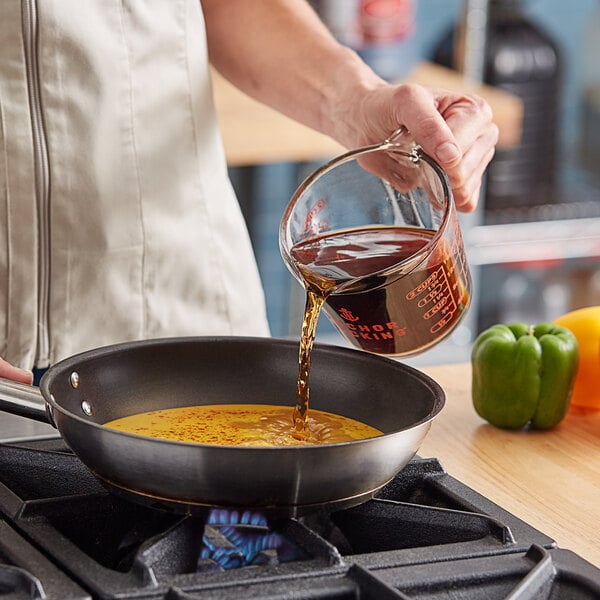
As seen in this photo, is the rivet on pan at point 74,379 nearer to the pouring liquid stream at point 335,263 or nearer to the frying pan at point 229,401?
the frying pan at point 229,401

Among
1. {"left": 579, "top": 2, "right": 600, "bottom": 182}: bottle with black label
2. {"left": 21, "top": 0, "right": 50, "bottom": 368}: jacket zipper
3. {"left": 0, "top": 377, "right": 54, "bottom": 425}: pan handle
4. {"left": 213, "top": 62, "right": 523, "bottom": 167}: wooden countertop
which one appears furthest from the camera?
{"left": 579, "top": 2, "right": 600, "bottom": 182}: bottle with black label

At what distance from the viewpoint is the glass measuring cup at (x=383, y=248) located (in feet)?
3.47

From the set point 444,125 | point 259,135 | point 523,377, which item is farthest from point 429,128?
point 259,135

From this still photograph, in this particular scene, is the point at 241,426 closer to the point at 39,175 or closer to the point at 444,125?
the point at 444,125

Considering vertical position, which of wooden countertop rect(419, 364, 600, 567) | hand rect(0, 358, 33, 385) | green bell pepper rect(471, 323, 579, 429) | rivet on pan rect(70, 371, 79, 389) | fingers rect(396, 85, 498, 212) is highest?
fingers rect(396, 85, 498, 212)

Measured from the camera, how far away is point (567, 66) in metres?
3.54

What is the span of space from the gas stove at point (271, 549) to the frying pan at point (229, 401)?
0.04 meters

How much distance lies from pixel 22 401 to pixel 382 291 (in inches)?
12.9

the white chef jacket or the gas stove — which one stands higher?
the white chef jacket

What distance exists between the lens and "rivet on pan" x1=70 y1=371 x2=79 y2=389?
3.42 feet

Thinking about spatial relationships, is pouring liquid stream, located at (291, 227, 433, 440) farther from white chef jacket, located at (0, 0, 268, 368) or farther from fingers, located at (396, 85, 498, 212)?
white chef jacket, located at (0, 0, 268, 368)

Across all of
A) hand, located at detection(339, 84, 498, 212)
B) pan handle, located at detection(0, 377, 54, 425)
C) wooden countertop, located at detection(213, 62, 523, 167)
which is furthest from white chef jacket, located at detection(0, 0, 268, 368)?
wooden countertop, located at detection(213, 62, 523, 167)

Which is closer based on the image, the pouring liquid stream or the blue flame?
the blue flame

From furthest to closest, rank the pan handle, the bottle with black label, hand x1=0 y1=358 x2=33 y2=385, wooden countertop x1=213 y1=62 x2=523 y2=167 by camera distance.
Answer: the bottle with black label → wooden countertop x1=213 y1=62 x2=523 y2=167 → hand x1=0 y1=358 x2=33 y2=385 → the pan handle
